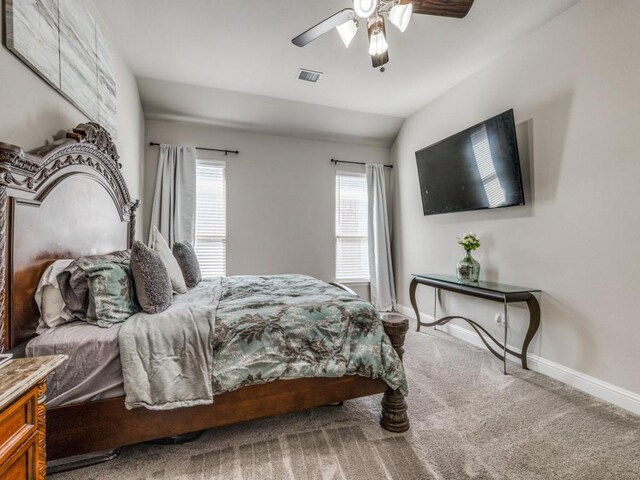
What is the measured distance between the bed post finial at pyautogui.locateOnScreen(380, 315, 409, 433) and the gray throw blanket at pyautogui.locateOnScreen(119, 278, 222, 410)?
1.05m

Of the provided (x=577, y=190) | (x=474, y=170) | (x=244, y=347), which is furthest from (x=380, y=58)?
(x=244, y=347)

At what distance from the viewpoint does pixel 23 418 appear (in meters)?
0.91

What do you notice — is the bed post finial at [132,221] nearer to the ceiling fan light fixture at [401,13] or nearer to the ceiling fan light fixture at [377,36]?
the ceiling fan light fixture at [377,36]

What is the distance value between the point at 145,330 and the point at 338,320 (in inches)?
40.9

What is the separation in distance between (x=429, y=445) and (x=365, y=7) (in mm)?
2506

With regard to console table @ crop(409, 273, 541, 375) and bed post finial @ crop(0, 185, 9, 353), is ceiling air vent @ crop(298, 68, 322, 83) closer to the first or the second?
console table @ crop(409, 273, 541, 375)

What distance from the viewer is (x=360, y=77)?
339 centimetres

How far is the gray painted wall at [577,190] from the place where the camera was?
210cm

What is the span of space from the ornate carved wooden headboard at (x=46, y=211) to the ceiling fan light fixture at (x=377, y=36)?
1.95 metres

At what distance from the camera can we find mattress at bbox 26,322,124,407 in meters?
1.36

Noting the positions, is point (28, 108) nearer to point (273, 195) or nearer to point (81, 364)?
point (81, 364)

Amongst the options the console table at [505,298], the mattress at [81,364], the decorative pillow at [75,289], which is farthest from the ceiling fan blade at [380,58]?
the mattress at [81,364]

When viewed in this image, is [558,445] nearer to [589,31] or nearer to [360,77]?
[589,31]

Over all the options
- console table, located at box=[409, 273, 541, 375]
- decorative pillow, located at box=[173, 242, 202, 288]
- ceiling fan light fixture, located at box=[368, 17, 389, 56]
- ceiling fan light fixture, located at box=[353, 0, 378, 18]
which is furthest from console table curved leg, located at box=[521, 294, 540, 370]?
decorative pillow, located at box=[173, 242, 202, 288]
